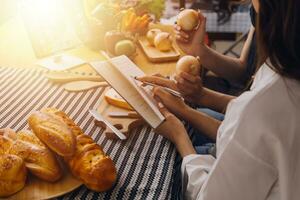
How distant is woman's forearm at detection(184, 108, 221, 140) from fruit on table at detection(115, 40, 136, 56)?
1.44ft

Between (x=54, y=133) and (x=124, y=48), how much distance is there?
702 mm

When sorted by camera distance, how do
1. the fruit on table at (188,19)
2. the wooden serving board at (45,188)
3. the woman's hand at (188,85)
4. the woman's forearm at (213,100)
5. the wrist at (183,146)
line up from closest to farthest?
the wooden serving board at (45,188), the wrist at (183,146), the woman's hand at (188,85), the woman's forearm at (213,100), the fruit on table at (188,19)

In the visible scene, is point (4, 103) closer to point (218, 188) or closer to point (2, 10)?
point (218, 188)

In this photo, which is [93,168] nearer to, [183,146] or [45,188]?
[45,188]

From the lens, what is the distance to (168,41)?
154 cm

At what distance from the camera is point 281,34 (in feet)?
2.39

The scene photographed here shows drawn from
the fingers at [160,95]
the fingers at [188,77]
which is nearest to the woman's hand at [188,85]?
the fingers at [188,77]

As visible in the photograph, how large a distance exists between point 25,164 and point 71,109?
0.37 meters

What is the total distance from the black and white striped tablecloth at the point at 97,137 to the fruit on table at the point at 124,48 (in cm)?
25

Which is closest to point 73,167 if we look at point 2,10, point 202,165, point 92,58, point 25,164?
point 25,164

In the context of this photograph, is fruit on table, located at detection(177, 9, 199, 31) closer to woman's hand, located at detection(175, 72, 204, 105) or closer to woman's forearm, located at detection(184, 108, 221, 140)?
woman's hand, located at detection(175, 72, 204, 105)

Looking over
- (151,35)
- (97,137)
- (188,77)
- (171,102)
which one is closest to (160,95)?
(171,102)

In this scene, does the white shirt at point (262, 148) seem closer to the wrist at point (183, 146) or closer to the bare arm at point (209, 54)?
the wrist at point (183, 146)

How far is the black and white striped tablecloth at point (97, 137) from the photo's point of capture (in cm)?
85
